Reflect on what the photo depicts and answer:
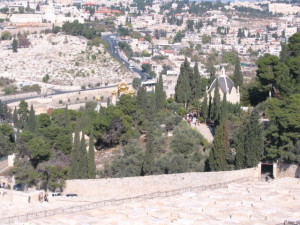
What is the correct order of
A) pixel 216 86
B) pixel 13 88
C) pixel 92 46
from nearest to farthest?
pixel 216 86
pixel 13 88
pixel 92 46

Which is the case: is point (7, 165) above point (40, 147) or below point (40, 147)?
below

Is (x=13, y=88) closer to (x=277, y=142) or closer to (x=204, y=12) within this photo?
(x=277, y=142)

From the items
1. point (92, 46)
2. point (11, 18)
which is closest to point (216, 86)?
point (92, 46)

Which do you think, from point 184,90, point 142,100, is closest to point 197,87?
point 184,90

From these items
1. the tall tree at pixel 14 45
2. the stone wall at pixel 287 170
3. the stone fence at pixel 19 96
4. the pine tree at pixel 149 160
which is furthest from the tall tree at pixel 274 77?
the tall tree at pixel 14 45

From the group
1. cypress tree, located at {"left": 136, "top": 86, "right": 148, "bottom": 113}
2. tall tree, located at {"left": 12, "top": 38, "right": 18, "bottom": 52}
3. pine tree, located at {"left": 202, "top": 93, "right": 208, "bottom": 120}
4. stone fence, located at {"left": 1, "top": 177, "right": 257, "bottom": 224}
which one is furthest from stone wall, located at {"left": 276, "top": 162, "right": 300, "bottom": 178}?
tall tree, located at {"left": 12, "top": 38, "right": 18, "bottom": 52}

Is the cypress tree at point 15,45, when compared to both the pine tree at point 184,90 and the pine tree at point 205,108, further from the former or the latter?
the pine tree at point 205,108

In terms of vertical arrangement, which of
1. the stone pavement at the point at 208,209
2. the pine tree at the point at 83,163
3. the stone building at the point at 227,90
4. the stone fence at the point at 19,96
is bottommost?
the stone fence at the point at 19,96
